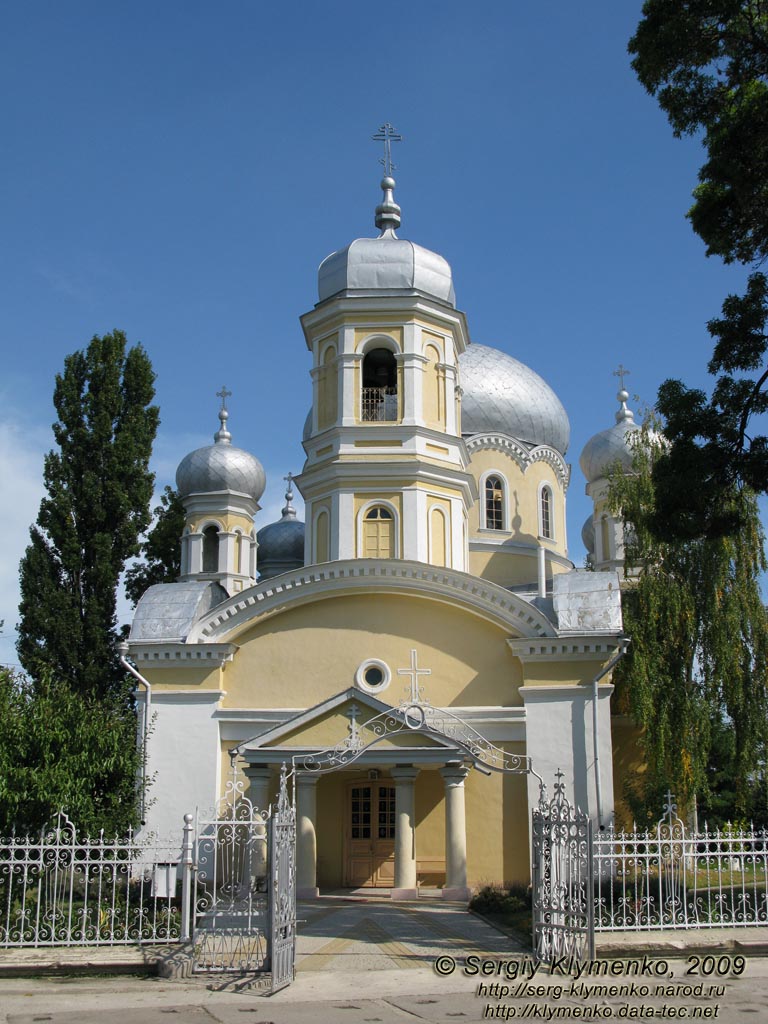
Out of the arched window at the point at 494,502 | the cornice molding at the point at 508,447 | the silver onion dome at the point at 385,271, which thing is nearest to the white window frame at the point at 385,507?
the silver onion dome at the point at 385,271

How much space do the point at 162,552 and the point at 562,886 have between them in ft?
59.5

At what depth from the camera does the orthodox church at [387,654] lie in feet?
57.7

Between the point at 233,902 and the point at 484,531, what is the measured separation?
15.1 meters

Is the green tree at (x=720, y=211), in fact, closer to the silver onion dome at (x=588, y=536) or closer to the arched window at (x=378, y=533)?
the arched window at (x=378, y=533)

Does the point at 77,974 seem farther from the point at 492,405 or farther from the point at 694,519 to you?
the point at 492,405

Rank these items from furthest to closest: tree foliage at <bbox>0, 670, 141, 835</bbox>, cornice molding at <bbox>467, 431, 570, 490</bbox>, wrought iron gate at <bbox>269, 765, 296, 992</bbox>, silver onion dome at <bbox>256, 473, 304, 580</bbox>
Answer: silver onion dome at <bbox>256, 473, 304, 580</bbox> < cornice molding at <bbox>467, 431, 570, 490</bbox> < tree foliage at <bbox>0, 670, 141, 835</bbox> < wrought iron gate at <bbox>269, 765, 296, 992</bbox>

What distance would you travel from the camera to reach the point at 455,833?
679 inches

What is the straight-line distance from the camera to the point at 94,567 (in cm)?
2294

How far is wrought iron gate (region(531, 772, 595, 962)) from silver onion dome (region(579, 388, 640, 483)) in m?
16.3

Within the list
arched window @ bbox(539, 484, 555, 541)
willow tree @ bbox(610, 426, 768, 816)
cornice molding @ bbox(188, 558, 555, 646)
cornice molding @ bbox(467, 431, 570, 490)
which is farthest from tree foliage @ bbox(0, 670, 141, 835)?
arched window @ bbox(539, 484, 555, 541)

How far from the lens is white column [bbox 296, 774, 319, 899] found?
1727 cm

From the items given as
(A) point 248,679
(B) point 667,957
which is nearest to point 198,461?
(A) point 248,679

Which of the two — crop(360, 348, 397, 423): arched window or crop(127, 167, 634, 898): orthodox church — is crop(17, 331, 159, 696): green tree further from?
crop(360, 348, 397, 423): arched window

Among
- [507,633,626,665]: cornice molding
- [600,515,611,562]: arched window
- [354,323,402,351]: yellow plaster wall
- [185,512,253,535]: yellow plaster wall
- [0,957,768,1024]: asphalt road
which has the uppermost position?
[354,323,402,351]: yellow plaster wall
